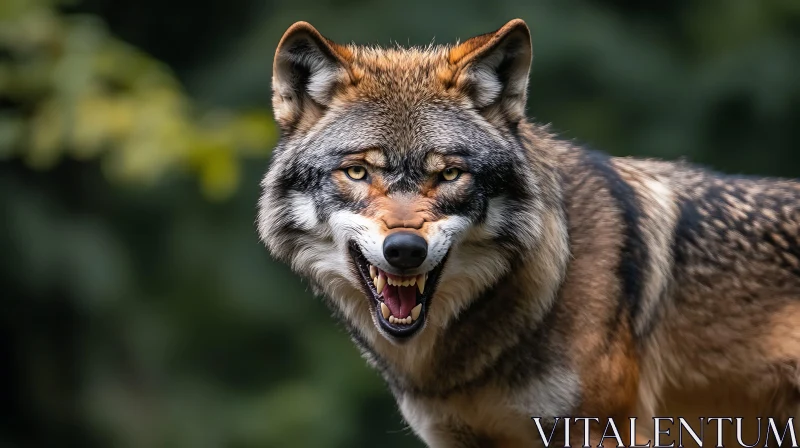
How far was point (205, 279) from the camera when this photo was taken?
13.1 metres

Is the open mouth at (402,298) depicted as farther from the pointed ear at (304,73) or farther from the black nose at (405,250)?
the pointed ear at (304,73)

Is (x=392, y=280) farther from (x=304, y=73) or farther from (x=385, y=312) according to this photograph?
(x=304, y=73)

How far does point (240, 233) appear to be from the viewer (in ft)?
42.9

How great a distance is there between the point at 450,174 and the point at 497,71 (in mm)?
495

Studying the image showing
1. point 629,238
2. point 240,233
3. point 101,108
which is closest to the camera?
point 629,238

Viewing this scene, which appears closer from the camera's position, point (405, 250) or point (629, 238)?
point (405, 250)

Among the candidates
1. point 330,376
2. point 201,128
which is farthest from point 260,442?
point 201,128

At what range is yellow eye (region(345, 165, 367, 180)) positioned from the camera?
4.53 m

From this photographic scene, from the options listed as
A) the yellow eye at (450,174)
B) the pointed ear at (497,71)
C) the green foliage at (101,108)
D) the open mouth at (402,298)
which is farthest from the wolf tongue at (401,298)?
the green foliage at (101,108)

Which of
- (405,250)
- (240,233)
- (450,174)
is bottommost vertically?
(240,233)

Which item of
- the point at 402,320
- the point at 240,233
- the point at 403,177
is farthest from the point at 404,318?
the point at 240,233

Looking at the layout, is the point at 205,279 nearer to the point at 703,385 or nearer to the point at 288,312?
the point at 288,312

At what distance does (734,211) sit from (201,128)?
134 inches

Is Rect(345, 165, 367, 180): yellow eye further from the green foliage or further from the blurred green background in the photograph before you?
the blurred green background
